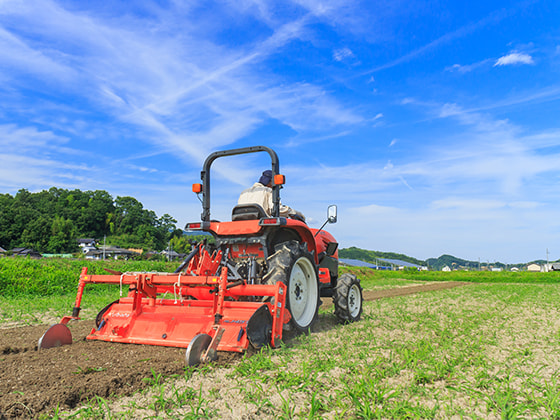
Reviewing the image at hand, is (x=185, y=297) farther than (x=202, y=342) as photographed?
Yes

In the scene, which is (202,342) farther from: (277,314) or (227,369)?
(277,314)

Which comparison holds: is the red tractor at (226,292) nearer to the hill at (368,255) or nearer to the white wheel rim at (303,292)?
the white wheel rim at (303,292)

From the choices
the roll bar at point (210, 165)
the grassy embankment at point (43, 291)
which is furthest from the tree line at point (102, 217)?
the roll bar at point (210, 165)

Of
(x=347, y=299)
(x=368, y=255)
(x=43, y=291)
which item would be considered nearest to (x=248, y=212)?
(x=347, y=299)

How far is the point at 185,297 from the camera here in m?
5.64

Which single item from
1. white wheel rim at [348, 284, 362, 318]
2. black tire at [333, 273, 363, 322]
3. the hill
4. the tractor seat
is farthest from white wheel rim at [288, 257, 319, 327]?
the hill

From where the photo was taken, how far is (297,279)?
527cm

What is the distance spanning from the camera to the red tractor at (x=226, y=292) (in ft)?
13.4

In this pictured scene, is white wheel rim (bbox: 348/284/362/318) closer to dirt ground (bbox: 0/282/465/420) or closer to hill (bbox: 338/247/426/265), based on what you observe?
dirt ground (bbox: 0/282/465/420)

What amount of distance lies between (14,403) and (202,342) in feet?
4.79

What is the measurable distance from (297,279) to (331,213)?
1225 mm

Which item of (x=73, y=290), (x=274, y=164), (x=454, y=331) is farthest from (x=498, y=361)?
(x=73, y=290)

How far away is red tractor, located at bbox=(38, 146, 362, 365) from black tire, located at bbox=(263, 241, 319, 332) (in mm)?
12

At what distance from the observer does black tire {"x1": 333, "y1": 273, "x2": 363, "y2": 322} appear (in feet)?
20.8
